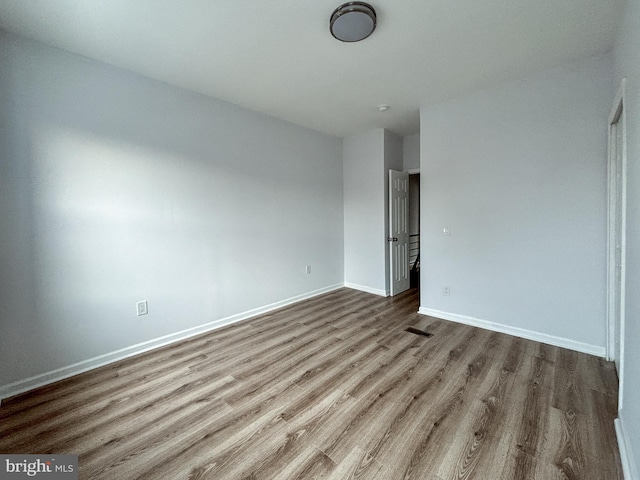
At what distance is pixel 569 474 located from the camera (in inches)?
50.7

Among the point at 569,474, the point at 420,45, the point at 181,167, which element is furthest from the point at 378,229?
the point at 569,474

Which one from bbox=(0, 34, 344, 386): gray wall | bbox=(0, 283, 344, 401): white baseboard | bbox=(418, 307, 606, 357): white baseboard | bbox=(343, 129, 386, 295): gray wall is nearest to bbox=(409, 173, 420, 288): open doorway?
bbox=(343, 129, 386, 295): gray wall

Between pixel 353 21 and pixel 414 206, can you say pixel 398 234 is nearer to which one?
pixel 414 206

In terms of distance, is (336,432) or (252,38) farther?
(252,38)

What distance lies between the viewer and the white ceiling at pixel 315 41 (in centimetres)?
175

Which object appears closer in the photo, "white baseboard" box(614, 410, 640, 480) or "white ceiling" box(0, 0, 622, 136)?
"white baseboard" box(614, 410, 640, 480)

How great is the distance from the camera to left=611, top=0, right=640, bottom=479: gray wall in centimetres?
125

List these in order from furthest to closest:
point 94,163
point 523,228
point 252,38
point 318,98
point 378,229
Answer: point 378,229, point 318,98, point 523,228, point 94,163, point 252,38

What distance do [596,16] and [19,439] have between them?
15.1ft

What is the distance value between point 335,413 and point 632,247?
6.33 ft

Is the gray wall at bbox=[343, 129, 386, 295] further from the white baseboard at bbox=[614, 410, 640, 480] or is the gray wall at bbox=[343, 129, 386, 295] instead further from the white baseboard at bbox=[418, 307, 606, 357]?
the white baseboard at bbox=[614, 410, 640, 480]

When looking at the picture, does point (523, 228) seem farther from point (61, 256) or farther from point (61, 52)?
point (61, 52)

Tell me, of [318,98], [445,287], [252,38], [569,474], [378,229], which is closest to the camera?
[569,474]

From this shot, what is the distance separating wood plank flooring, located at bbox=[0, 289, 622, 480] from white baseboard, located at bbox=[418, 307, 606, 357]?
10 cm
